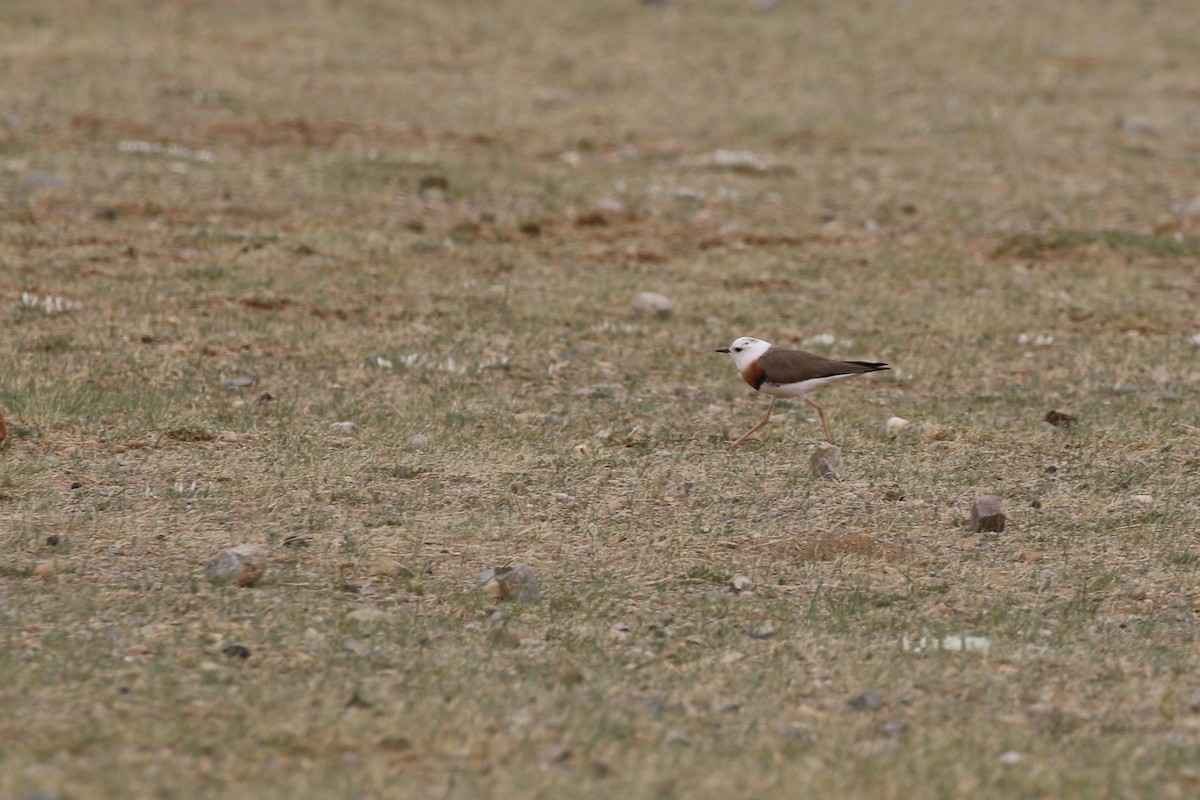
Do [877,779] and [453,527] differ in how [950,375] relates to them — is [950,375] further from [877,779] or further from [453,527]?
[877,779]

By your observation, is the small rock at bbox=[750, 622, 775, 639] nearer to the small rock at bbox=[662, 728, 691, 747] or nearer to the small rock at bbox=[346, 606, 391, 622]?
the small rock at bbox=[662, 728, 691, 747]

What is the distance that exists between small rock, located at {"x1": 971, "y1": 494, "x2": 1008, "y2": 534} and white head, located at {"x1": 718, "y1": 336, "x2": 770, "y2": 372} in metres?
2.02

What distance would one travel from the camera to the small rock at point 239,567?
22.0 feet

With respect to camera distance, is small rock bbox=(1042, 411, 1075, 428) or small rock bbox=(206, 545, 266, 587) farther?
small rock bbox=(1042, 411, 1075, 428)

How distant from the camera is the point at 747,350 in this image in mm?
9539

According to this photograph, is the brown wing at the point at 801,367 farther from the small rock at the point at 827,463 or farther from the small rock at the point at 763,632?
the small rock at the point at 763,632

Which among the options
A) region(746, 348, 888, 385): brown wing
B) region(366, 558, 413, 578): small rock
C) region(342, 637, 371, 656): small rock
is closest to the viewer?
region(342, 637, 371, 656): small rock

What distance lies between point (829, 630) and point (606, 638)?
3.10 ft

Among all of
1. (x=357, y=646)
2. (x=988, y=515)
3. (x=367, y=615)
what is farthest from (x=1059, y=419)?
(x=357, y=646)

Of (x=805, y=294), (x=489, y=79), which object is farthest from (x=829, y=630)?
(x=489, y=79)

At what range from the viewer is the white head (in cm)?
945

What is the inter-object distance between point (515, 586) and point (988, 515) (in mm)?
2516

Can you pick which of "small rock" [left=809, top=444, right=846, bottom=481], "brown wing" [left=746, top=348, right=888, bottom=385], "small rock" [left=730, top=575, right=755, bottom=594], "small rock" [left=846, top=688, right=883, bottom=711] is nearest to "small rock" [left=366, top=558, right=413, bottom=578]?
"small rock" [left=730, top=575, right=755, bottom=594]

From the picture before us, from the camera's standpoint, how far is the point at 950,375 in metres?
11.1
